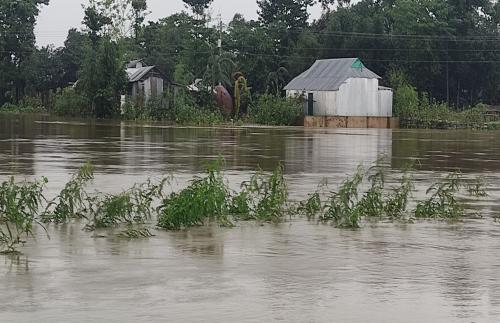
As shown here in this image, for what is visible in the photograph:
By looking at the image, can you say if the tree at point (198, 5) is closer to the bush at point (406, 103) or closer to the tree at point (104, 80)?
the tree at point (104, 80)

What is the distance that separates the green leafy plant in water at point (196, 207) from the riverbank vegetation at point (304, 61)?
49.5m

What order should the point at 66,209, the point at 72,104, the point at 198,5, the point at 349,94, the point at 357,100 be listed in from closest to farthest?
the point at 66,209 < the point at 349,94 < the point at 357,100 < the point at 72,104 < the point at 198,5

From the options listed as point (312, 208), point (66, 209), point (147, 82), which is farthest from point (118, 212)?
point (147, 82)

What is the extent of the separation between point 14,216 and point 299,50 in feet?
235

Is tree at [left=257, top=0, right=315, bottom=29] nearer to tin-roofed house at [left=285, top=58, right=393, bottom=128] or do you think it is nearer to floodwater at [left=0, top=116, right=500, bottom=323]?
tin-roofed house at [left=285, top=58, right=393, bottom=128]

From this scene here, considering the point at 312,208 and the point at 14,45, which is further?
the point at 14,45

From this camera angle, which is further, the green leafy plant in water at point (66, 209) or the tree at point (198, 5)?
the tree at point (198, 5)

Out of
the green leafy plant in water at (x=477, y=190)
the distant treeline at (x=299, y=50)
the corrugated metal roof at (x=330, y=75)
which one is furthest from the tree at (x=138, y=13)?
the green leafy plant in water at (x=477, y=190)

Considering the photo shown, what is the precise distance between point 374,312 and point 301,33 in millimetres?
80682

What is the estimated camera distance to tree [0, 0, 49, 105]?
98500 mm

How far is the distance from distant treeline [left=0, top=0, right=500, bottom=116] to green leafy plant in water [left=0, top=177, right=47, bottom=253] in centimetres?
5847

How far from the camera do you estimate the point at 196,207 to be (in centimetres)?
1198

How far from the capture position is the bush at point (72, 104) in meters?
77.1

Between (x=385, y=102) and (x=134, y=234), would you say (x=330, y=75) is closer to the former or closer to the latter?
(x=385, y=102)
